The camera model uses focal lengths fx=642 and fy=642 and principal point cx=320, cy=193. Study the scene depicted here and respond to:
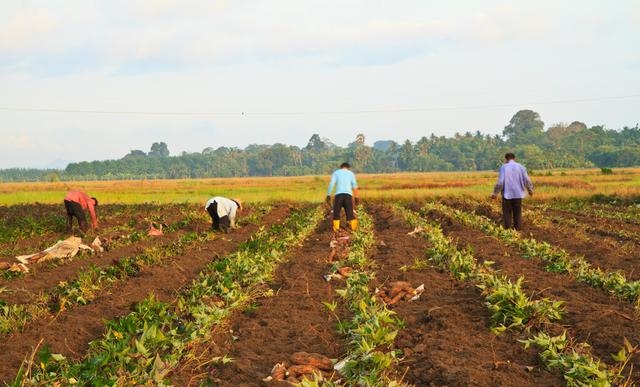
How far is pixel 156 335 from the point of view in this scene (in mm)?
5020

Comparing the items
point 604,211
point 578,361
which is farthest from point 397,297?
point 604,211

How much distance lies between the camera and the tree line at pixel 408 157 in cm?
10038

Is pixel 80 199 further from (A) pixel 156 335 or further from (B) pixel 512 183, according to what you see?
(A) pixel 156 335

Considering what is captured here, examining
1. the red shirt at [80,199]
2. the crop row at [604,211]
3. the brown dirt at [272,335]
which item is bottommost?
the crop row at [604,211]

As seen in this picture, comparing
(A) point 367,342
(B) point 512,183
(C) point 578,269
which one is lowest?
(C) point 578,269

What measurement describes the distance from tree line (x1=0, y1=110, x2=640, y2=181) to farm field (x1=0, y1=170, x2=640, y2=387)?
8244 centimetres

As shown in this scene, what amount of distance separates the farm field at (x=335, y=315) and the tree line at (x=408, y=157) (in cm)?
8244

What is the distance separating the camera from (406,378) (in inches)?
180

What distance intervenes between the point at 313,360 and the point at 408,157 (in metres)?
109

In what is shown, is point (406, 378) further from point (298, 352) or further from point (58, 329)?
point (58, 329)

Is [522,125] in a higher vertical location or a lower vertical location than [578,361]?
higher

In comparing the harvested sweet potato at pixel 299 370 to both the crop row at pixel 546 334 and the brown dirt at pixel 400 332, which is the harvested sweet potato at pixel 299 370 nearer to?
the brown dirt at pixel 400 332

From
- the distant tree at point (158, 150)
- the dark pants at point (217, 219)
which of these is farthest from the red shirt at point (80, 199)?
the distant tree at point (158, 150)

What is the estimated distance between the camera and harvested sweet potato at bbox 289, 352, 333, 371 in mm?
4754
